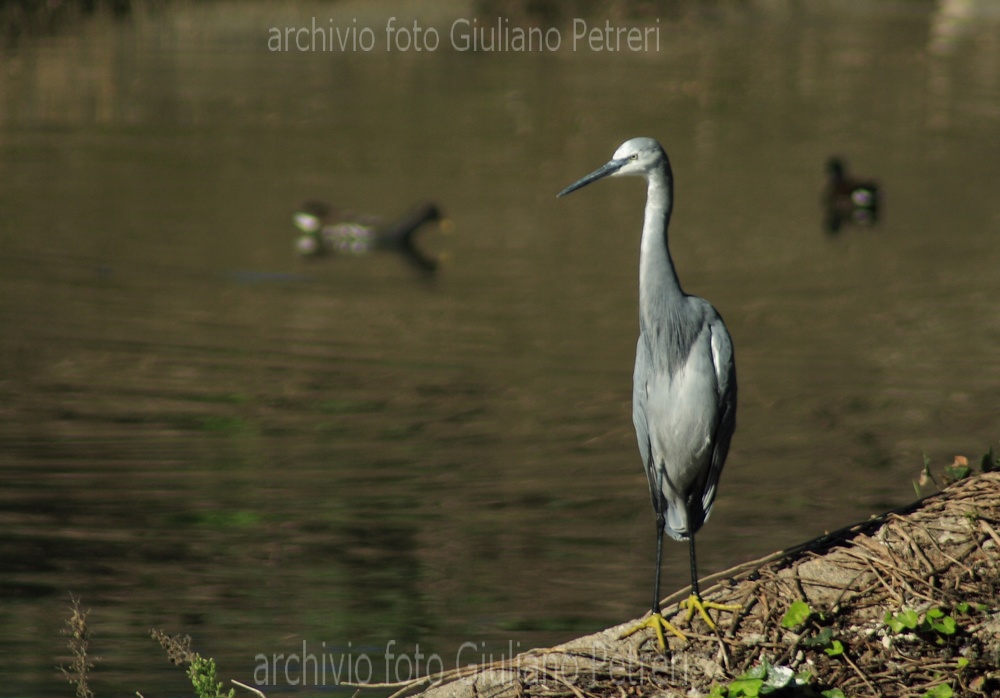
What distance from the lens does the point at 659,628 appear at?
14.2 feet

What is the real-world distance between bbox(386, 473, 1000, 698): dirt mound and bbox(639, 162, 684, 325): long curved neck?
3.07ft

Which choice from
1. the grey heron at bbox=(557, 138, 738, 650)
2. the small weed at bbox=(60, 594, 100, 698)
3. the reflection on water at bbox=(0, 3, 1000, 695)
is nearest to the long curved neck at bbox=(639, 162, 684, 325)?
the grey heron at bbox=(557, 138, 738, 650)

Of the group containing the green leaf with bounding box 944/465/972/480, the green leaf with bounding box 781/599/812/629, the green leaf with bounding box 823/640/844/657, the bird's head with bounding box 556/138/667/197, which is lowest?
the green leaf with bounding box 823/640/844/657

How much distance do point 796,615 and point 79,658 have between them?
2.07 metres

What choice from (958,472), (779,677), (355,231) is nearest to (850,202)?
(355,231)

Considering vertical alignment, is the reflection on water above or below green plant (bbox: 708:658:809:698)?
below

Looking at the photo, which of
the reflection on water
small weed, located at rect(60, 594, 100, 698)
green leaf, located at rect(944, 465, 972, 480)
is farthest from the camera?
the reflection on water

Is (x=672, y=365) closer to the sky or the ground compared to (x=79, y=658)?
closer to the sky

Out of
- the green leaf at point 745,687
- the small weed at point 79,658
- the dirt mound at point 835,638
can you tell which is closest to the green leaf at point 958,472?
the dirt mound at point 835,638

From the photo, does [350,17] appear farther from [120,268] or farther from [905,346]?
[905,346]

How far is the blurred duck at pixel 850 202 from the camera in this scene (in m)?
12.5

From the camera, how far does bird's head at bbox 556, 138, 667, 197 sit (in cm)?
466

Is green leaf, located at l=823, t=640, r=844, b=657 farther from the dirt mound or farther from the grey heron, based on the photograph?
the grey heron

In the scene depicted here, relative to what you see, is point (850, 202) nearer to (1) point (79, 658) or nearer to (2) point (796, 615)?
(2) point (796, 615)
